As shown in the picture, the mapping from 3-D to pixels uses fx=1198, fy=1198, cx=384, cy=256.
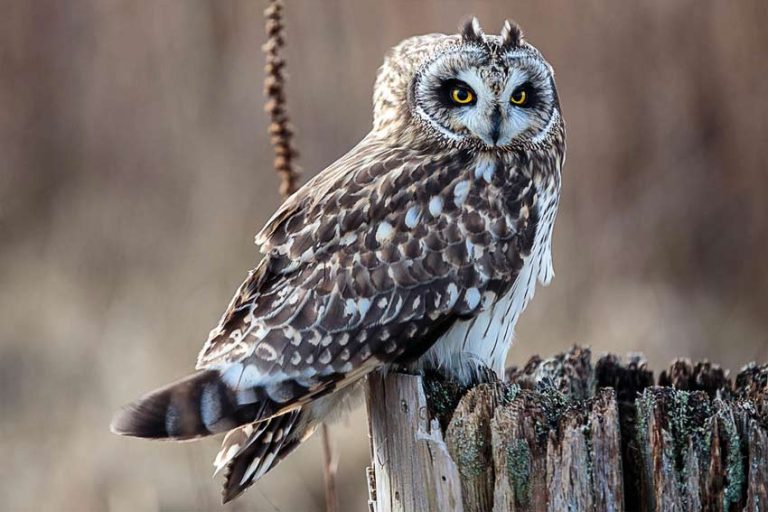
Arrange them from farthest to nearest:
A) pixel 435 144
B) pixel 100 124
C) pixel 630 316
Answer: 1. pixel 100 124
2. pixel 630 316
3. pixel 435 144

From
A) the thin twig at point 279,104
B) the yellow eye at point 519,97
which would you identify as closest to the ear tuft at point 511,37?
the yellow eye at point 519,97

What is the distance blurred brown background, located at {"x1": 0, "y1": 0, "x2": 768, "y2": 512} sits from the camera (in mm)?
7262

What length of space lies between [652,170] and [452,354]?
3927 mm

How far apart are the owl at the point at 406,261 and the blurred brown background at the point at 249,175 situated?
307 cm

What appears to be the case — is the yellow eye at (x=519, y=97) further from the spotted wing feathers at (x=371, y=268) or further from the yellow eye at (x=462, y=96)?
the spotted wing feathers at (x=371, y=268)

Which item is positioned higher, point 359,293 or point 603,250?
point 603,250

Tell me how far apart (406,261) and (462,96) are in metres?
0.67

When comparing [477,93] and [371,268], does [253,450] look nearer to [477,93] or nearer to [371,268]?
[371,268]

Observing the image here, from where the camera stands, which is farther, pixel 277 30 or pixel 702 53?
pixel 702 53

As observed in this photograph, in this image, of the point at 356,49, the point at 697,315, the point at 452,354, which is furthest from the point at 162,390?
the point at 697,315

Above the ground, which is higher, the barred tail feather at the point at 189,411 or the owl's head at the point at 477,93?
the owl's head at the point at 477,93

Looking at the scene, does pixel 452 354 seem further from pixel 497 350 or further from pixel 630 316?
pixel 630 316

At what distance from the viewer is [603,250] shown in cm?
743

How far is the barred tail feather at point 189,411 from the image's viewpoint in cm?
324
